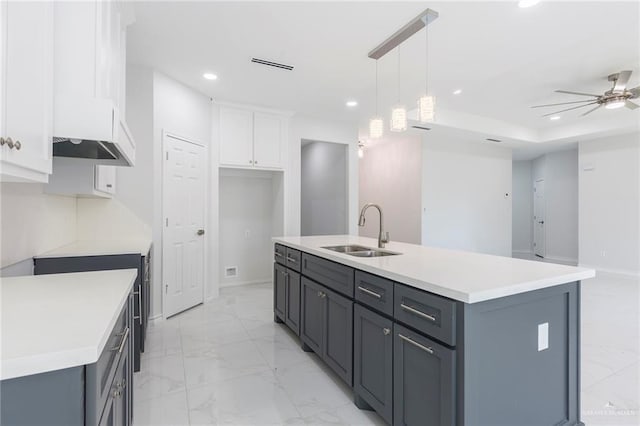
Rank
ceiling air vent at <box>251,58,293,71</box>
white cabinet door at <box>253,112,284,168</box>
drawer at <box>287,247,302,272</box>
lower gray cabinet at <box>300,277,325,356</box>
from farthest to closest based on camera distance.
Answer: white cabinet door at <box>253,112,284,168</box> < ceiling air vent at <box>251,58,293,71</box> < drawer at <box>287,247,302,272</box> < lower gray cabinet at <box>300,277,325,356</box>

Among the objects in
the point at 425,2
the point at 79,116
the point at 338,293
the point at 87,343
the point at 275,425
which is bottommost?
the point at 275,425

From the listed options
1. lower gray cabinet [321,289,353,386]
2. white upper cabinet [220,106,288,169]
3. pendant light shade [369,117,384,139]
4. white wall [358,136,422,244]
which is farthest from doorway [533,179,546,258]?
lower gray cabinet [321,289,353,386]

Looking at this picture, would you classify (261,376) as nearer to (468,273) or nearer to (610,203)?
(468,273)

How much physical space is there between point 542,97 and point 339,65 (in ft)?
10.2

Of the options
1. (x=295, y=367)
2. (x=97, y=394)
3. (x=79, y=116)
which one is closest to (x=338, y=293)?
(x=295, y=367)

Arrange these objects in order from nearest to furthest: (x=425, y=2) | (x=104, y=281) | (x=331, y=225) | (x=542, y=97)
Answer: (x=104, y=281)
(x=425, y=2)
(x=542, y=97)
(x=331, y=225)

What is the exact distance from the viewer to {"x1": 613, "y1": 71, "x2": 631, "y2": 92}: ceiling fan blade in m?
3.47

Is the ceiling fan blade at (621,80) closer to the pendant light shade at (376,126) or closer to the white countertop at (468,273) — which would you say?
the pendant light shade at (376,126)

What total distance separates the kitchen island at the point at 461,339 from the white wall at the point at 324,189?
3.56m

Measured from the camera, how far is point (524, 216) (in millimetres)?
8953

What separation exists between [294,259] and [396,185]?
183 inches

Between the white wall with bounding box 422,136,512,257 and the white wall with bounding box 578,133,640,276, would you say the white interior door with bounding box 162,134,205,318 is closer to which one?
the white wall with bounding box 422,136,512,257

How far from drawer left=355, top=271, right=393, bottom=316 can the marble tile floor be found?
694 millimetres

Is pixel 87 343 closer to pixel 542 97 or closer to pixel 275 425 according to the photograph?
pixel 275 425
